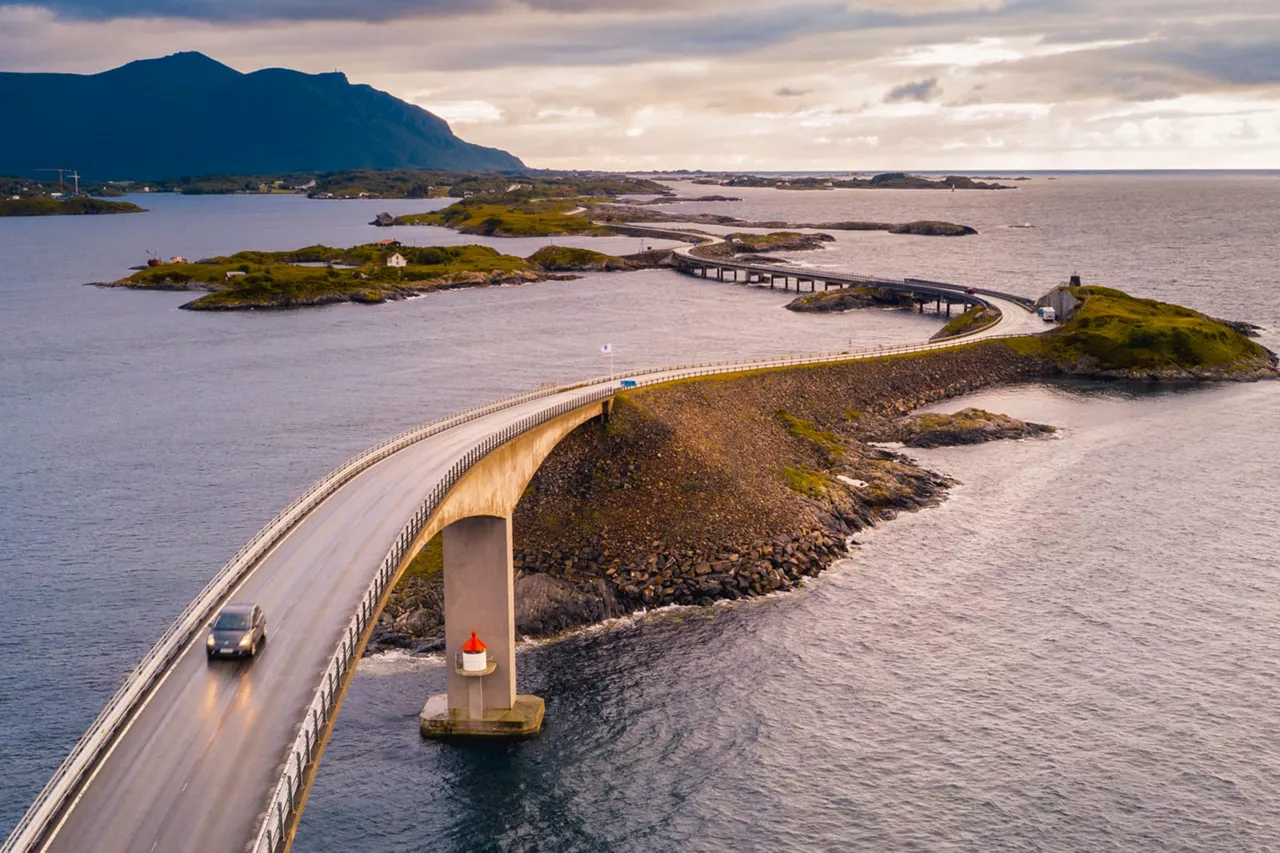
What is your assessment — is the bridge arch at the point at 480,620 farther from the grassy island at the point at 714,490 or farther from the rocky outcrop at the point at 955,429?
the rocky outcrop at the point at 955,429

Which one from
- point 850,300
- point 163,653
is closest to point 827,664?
point 163,653

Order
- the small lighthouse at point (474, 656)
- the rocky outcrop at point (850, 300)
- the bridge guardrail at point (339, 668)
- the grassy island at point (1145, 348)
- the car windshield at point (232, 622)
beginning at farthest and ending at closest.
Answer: the rocky outcrop at point (850, 300) < the grassy island at point (1145, 348) < the small lighthouse at point (474, 656) < the car windshield at point (232, 622) < the bridge guardrail at point (339, 668)

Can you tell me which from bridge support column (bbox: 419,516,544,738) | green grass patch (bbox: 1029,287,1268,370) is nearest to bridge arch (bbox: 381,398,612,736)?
bridge support column (bbox: 419,516,544,738)

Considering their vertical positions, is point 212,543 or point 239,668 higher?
point 239,668

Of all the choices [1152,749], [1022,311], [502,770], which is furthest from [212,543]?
[1022,311]

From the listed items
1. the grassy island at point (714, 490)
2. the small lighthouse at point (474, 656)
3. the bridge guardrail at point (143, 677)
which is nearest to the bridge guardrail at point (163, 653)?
the bridge guardrail at point (143, 677)

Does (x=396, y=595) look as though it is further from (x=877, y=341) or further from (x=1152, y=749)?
(x=877, y=341)
